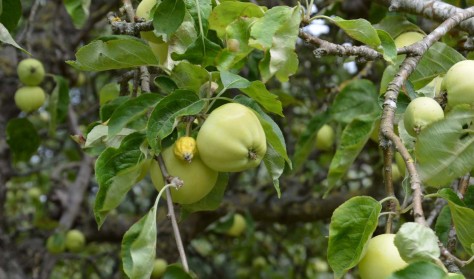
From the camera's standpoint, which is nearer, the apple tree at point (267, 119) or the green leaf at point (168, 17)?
the apple tree at point (267, 119)

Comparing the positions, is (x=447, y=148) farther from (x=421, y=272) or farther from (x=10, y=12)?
(x=10, y=12)

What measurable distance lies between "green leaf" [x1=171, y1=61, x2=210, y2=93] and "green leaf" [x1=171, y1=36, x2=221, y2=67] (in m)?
0.02

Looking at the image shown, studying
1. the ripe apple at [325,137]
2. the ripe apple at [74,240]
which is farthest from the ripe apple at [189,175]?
the ripe apple at [74,240]

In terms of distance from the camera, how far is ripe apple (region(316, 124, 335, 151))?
2.39 m

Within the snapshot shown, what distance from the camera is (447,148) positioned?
3.24ft

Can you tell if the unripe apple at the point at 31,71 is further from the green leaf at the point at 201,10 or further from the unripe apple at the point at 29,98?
the green leaf at the point at 201,10

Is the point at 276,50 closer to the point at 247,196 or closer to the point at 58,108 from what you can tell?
the point at 58,108

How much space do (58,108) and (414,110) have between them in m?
1.29

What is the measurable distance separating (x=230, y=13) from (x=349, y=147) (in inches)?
13.2

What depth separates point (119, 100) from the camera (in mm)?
1341

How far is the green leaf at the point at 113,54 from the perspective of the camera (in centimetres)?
112

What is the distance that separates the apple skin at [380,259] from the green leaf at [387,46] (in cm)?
30

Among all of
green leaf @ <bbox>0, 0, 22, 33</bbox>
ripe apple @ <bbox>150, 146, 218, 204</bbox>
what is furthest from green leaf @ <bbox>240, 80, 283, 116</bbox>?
green leaf @ <bbox>0, 0, 22, 33</bbox>

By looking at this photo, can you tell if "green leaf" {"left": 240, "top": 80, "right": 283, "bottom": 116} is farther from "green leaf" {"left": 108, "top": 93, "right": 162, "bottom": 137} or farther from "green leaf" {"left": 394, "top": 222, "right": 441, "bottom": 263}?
"green leaf" {"left": 394, "top": 222, "right": 441, "bottom": 263}
